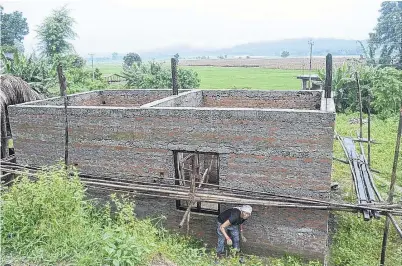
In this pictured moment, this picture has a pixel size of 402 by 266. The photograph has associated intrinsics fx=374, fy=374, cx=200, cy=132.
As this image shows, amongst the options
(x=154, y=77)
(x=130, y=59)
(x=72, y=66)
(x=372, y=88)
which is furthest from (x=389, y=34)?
(x=130, y=59)

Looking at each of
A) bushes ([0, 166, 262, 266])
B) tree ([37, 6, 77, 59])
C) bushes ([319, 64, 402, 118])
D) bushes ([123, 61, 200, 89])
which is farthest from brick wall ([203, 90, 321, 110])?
tree ([37, 6, 77, 59])

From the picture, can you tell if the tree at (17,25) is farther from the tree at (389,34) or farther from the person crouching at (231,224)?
the person crouching at (231,224)

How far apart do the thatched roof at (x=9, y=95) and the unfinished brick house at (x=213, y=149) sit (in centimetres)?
80

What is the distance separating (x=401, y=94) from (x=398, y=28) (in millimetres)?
19009

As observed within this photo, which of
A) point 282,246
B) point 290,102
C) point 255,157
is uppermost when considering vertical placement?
point 290,102

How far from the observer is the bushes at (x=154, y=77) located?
29.3 metres

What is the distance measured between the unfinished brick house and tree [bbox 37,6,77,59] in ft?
78.6

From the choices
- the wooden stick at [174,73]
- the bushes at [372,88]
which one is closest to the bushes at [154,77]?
the bushes at [372,88]

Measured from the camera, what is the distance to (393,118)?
21.2 meters

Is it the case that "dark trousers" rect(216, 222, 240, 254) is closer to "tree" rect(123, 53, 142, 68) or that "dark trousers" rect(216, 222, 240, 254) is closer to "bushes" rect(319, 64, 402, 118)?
"bushes" rect(319, 64, 402, 118)

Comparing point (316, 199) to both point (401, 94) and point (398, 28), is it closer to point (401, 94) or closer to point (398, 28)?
point (401, 94)

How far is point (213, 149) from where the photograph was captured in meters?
7.75

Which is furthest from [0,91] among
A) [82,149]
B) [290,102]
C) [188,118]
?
[290,102]

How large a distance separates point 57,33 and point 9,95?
77.8 feet
